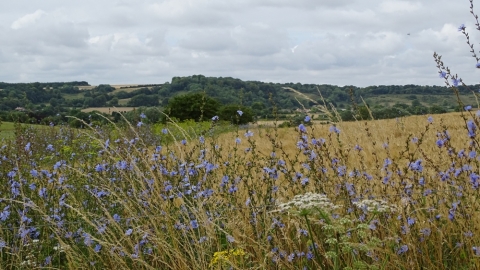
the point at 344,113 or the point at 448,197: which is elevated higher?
the point at 344,113

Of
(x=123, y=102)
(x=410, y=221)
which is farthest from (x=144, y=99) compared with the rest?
(x=410, y=221)

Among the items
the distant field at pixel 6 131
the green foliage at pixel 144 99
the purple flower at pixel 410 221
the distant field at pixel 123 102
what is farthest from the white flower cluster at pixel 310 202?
the distant field at pixel 123 102

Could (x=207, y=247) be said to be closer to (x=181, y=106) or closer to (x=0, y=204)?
(x=0, y=204)

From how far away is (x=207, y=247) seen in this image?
3.61 metres

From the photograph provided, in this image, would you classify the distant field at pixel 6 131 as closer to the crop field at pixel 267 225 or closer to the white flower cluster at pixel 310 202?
the crop field at pixel 267 225

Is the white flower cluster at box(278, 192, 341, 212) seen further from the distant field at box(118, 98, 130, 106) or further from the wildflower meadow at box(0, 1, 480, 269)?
the distant field at box(118, 98, 130, 106)

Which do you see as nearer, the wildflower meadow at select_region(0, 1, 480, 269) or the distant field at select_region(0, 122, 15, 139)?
the wildflower meadow at select_region(0, 1, 480, 269)

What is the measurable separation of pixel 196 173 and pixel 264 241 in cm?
113

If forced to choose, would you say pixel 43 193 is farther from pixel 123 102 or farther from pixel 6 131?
pixel 123 102

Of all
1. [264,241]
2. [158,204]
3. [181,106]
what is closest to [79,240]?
[158,204]

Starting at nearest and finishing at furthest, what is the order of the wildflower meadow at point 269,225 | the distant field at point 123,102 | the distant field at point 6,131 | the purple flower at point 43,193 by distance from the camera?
1. the wildflower meadow at point 269,225
2. the purple flower at point 43,193
3. the distant field at point 6,131
4. the distant field at point 123,102

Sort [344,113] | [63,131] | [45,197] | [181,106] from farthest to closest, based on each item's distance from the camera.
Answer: [181,106]
[63,131]
[344,113]
[45,197]

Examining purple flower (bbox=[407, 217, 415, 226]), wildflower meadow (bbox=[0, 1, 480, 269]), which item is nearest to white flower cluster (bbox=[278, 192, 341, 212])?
wildflower meadow (bbox=[0, 1, 480, 269])

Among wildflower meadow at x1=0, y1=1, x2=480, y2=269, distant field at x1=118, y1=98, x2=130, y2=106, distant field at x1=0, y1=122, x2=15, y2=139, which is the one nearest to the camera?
wildflower meadow at x1=0, y1=1, x2=480, y2=269
